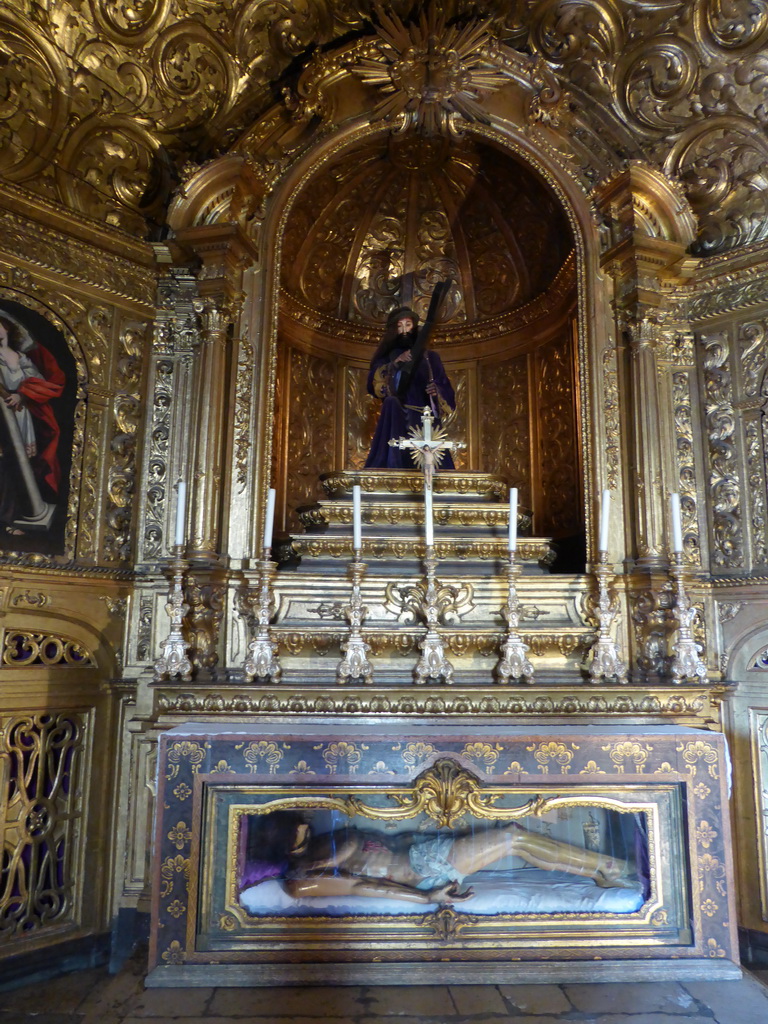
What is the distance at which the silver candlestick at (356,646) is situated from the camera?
4504 millimetres

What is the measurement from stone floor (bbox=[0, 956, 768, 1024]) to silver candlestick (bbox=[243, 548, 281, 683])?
4.99 ft

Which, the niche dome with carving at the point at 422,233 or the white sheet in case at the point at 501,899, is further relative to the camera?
the niche dome with carving at the point at 422,233

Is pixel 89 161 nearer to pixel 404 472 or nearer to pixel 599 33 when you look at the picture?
pixel 404 472

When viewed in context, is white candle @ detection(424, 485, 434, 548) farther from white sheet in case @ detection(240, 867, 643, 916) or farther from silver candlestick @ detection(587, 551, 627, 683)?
white sheet in case @ detection(240, 867, 643, 916)

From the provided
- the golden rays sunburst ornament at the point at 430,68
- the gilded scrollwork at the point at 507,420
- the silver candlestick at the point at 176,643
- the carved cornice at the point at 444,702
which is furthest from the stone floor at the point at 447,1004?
the golden rays sunburst ornament at the point at 430,68

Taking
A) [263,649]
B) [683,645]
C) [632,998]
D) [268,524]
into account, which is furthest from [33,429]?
[632,998]

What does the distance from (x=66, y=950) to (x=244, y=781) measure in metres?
1.97

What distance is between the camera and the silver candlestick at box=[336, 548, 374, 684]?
14.8ft

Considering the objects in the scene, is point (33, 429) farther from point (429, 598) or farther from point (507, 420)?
point (507, 420)

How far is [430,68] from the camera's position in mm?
5766

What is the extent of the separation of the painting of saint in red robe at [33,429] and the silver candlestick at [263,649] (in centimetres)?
135

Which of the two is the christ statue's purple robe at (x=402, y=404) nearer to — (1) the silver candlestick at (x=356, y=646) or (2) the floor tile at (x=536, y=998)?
(1) the silver candlestick at (x=356, y=646)

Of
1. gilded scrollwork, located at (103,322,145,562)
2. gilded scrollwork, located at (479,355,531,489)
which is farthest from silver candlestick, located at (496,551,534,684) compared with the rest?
gilded scrollwork, located at (103,322,145,562)

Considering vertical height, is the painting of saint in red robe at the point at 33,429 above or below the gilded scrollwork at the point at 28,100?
below
